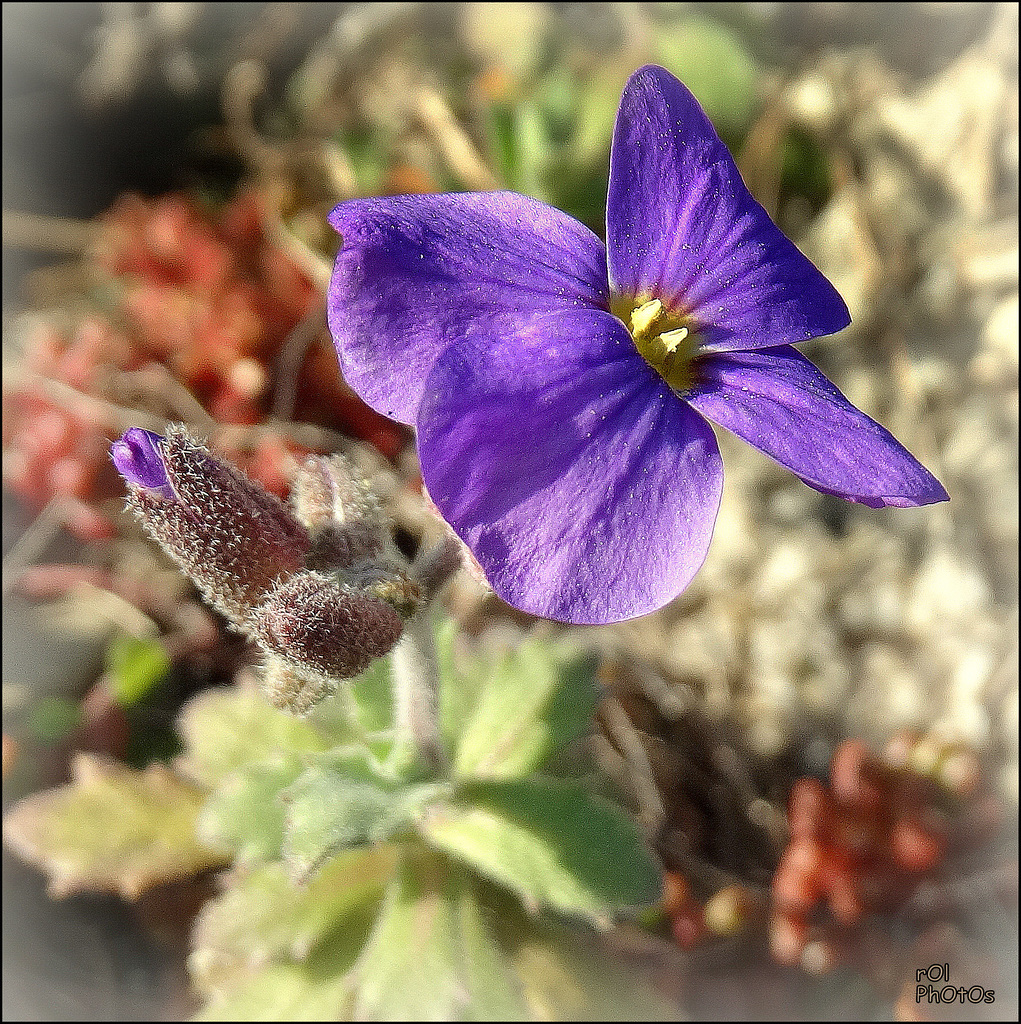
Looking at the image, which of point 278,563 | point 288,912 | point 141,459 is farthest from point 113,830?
point 141,459

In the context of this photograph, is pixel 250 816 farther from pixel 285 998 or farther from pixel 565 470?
pixel 565 470

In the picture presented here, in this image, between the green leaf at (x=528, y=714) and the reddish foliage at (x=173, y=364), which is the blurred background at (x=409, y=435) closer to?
the reddish foliage at (x=173, y=364)

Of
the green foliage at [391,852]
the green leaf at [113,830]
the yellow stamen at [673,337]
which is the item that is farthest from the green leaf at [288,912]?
the yellow stamen at [673,337]

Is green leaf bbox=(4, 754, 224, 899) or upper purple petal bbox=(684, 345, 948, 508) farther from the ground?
upper purple petal bbox=(684, 345, 948, 508)

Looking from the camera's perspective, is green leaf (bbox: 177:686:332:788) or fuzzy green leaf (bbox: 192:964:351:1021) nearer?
fuzzy green leaf (bbox: 192:964:351:1021)

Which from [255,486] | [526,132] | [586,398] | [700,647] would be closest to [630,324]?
[586,398]

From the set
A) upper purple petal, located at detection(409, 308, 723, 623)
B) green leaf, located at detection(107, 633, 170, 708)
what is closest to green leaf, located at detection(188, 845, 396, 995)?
green leaf, located at detection(107, 633, 170, 708)

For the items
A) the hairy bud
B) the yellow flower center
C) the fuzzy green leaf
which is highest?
the yellow flower center

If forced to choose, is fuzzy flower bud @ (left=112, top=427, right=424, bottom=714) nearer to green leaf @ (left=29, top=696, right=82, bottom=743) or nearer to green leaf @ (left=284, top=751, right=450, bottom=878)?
green leaf @ (left=284, top=751, right=450, bottom=878)
